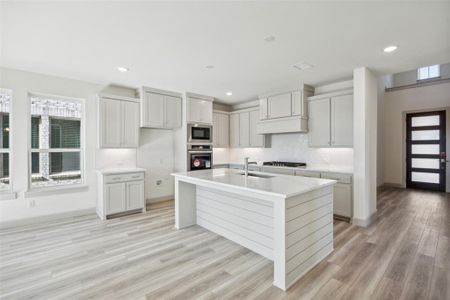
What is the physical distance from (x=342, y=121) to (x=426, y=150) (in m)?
4.47

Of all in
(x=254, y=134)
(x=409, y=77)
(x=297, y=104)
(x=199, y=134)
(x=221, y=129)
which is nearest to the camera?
(x=297, y=104)

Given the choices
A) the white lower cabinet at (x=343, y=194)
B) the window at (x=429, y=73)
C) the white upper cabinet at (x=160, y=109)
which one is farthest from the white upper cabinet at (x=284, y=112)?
the window at (x=429, y=73)

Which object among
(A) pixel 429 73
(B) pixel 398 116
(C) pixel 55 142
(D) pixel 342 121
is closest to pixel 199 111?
(C) pixel 55 142

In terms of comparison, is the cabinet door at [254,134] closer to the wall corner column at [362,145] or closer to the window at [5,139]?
the wall corner column at [362,145]

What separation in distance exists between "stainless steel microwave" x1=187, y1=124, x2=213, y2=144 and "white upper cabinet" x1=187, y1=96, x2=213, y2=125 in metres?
0.13

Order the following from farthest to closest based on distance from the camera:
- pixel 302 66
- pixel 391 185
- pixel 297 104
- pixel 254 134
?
pixel 391 185 → pixel 254 134 → pixel 297 104 → pixel 302 66

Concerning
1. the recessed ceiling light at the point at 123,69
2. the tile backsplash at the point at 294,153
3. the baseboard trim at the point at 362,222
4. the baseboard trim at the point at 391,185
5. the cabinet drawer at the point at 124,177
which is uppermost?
the recessed ceiling light at the point at 123,69

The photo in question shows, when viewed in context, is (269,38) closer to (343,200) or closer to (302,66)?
(302,66)

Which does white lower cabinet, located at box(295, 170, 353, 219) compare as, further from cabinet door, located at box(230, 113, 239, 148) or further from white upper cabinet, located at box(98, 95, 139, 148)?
white upper cabinet, located at box(98, 95, 139, 148)

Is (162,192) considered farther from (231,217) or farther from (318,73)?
(318,73)

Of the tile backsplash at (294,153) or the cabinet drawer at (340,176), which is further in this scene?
the tile backsplash at (294,153)

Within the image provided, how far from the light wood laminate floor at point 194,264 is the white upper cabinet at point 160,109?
86.3 inches

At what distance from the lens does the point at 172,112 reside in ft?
16.5

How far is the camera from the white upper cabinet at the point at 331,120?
398cm
